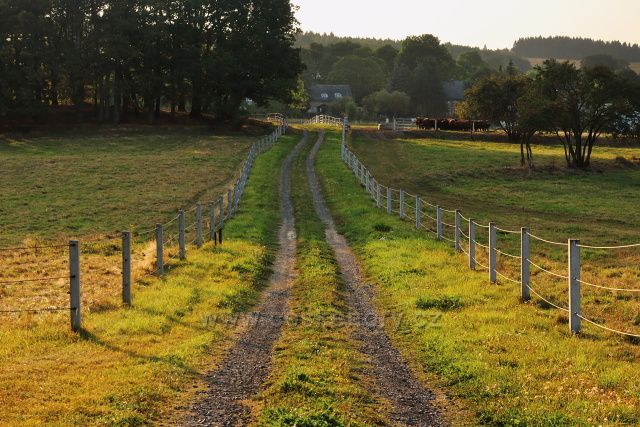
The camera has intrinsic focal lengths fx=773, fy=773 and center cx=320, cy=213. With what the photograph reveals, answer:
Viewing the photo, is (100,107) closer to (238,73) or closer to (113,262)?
(238,73)

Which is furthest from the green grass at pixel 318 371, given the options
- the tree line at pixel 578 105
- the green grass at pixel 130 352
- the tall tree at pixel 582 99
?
the tall tree at pixel 582 99

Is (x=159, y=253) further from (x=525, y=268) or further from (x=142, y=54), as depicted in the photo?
(x=142, y=54)

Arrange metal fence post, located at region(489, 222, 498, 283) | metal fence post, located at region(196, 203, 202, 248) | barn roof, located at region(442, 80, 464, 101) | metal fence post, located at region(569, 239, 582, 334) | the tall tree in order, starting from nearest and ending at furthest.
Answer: metal fence post, located at region(569, 239, 582, 334)
metal fence post, located at region(489, 222, 498, 283)
metal fence post, located at region(196, 203, 202, 248)
the tall tree
barn roof, located at region(442, 80, 464, 101)

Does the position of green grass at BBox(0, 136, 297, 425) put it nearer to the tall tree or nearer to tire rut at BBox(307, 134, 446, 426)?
tire rut at BBox(307, 134, 446, 426)

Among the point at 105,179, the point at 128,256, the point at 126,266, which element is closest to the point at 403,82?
the point at 105,179

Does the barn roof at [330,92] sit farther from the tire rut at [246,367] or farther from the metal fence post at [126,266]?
the metal fence post at [126,266]

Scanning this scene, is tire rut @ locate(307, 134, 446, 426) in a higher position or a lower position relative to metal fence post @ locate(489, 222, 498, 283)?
lower

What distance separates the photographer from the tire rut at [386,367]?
885 cm

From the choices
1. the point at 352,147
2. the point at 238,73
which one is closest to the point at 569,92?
the point at 352,147

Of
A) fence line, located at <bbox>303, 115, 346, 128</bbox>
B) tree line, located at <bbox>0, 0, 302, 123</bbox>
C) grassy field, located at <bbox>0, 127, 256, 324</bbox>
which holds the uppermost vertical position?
tree line, located at <bbox>0, 0, 302, 123</bbox>

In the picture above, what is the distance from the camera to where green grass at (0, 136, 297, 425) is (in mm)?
8688

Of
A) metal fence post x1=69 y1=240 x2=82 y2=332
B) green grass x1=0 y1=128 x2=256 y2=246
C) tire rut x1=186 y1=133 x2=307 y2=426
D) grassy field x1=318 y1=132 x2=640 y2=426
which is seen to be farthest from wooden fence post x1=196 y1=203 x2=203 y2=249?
metal fence post x1=69 y1=240 x2=82 y2=332

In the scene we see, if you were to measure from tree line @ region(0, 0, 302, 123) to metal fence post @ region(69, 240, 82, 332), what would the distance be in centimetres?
6720

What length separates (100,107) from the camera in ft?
A: 271
